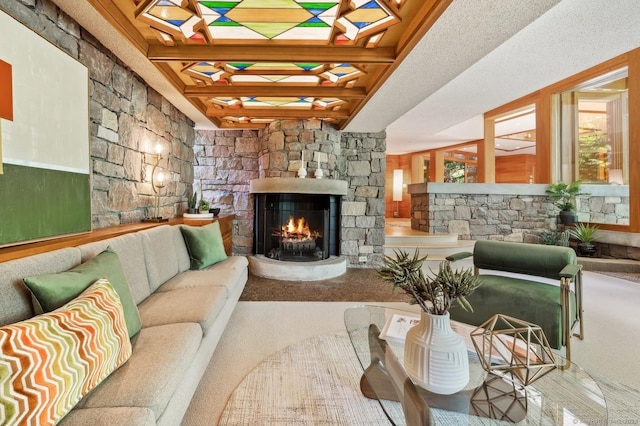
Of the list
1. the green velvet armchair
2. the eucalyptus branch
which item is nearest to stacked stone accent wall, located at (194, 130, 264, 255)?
the green velvet armchair

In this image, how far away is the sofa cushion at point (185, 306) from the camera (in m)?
1.55

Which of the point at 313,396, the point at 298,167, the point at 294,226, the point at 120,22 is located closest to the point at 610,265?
the point at 294,226

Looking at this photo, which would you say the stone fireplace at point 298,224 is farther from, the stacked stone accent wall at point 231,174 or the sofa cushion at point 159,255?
the sofa cushion at point 159,255

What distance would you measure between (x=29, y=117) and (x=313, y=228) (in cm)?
316

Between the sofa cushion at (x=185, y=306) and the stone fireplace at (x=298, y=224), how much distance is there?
1.95m

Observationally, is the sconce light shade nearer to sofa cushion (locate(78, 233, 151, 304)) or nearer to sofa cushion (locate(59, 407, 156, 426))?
sofa cushion (locate(78, 233, 151, 304))

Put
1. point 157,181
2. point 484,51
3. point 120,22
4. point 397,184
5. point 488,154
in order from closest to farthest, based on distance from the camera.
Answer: point 120,22, point 484,51, point 157,181, point 488,154, point 397,184

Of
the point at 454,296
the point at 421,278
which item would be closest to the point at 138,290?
the point at 421,278

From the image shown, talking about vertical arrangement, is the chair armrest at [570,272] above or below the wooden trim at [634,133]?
below

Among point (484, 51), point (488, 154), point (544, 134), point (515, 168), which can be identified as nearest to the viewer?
point (484, 51)

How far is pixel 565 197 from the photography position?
16.7 ft

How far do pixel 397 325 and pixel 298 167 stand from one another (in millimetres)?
2913

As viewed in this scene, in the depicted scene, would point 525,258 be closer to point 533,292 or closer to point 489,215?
point 533,292

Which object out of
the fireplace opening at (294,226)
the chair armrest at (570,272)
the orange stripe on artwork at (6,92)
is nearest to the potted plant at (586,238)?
the chair armrest at (570,272)
